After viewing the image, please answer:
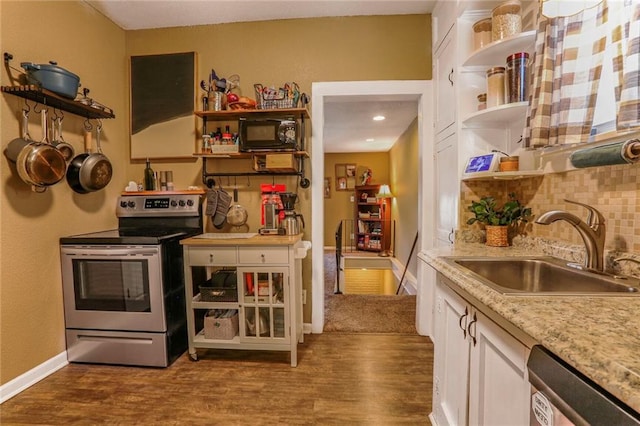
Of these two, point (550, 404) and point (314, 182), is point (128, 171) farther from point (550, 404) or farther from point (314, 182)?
point (550, 404)

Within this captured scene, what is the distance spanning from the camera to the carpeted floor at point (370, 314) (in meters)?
2.61

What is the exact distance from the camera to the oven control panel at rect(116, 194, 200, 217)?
8.06 feet

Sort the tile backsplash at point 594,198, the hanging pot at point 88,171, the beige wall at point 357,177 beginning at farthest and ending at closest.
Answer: the beige wall at point 357,177, the hanging pot at point 88,171, the tile backsplash at point 594,198

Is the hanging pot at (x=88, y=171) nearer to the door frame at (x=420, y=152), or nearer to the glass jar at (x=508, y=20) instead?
the door frame at (x=420, y=152)

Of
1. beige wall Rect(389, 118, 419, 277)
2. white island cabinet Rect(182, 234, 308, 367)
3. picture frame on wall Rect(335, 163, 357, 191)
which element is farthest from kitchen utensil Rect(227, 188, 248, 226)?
picture frame on wall Rect(335, 163, 357, 191)

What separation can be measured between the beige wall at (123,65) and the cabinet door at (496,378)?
1.67 m

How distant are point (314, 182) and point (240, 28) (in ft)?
4.83

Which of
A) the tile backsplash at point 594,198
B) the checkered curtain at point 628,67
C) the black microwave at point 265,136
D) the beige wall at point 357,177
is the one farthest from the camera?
the beige wall at point 357,177

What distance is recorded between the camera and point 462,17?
187 centimetres

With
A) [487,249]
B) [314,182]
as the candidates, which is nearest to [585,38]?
[487,249]

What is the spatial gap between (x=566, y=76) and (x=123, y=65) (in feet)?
10.5

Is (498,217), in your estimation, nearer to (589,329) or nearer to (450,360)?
(450,360)

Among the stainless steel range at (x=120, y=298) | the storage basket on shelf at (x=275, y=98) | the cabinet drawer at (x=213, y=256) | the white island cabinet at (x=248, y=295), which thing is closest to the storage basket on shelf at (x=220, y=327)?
the white island cabinet at (x=248, y=295)

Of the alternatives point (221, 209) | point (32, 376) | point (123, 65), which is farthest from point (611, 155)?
point (123, 65)
